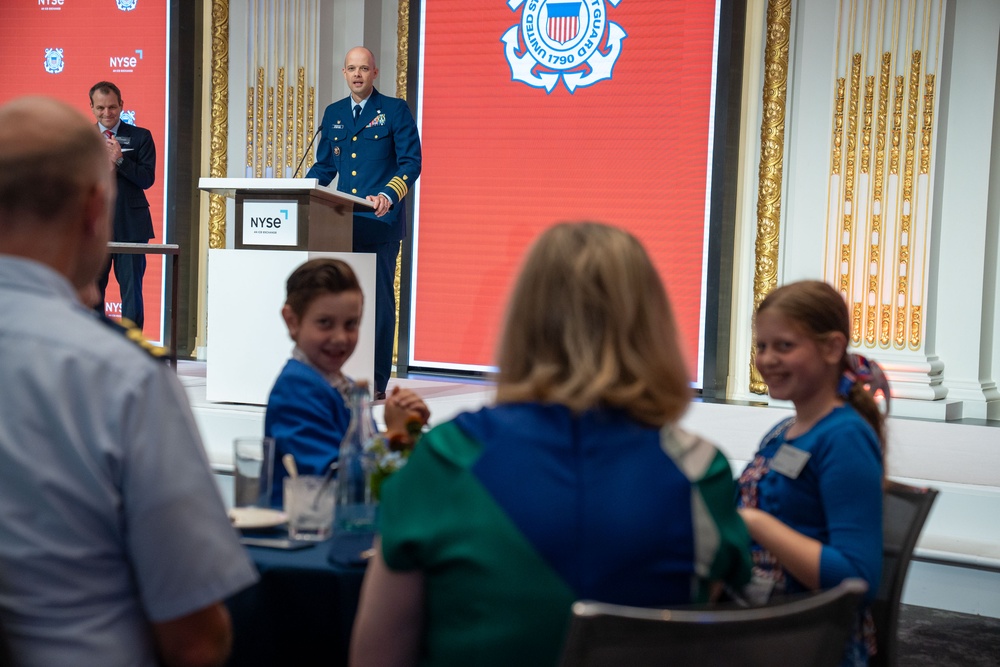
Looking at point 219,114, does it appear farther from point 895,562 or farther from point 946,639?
point 895,562

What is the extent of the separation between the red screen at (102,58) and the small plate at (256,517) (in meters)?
6.30

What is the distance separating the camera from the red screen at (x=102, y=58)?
291 inches

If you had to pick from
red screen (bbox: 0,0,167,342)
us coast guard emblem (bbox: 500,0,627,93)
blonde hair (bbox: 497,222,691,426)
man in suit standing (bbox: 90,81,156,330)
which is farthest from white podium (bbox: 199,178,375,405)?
blonde hair (bbox: 497,222,691,426)

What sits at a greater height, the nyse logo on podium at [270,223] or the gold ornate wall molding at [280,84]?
the gold ornate wall molding at [280,84]

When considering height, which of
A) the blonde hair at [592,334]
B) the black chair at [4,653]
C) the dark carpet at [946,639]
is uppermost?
the blonde hair at [592,334]

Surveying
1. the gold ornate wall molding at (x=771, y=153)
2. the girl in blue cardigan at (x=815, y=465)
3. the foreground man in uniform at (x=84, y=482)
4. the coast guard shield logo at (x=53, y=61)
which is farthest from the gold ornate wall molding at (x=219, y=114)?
the foreground man in uniform at (x=84, y=482)

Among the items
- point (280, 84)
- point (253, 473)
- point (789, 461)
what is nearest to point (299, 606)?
point (253, 473)

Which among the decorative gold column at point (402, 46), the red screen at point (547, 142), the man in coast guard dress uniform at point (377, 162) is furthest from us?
the decorative gold column at point (402, 46)

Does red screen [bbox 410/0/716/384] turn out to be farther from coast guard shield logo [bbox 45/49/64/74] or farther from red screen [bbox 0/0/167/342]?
coast guard shield logo [bbox 45/49/64/74]

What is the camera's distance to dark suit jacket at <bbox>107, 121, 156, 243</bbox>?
5.95m

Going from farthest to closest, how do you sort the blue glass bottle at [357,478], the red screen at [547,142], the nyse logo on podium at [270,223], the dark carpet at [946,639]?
1. the red screen at [547,142]
2. the nyse logo on podium at [270,223]
3. the dark carpet at [946,639]
4. the blue glass bottle at [357,478]

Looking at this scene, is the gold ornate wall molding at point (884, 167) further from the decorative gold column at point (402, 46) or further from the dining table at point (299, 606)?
the dining table at point (299, 606)

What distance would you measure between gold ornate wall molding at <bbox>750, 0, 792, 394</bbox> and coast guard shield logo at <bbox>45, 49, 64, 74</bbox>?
16.8 ft

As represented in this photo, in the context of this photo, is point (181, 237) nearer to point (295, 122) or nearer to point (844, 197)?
point (295, 122)
